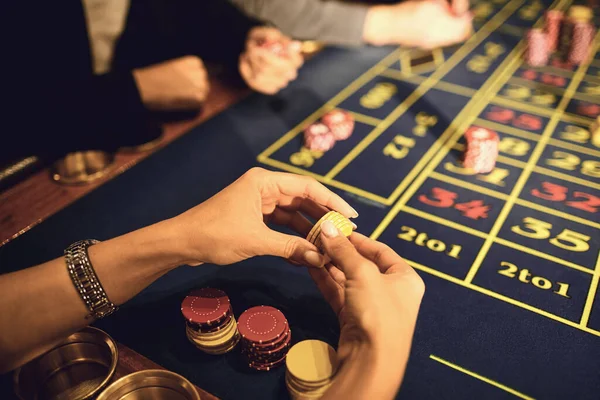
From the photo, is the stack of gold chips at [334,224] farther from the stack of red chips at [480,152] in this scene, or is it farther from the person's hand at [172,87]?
the person's hand at [172,87]

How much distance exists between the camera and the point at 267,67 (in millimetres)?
2436

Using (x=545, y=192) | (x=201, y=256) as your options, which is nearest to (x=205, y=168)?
(x=201, y=256)

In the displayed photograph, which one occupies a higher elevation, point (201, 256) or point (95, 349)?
point (201, 256)

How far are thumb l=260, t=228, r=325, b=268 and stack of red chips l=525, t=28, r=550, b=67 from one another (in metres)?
2.12

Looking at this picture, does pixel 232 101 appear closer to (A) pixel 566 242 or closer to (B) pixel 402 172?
(B) pixel 402 172

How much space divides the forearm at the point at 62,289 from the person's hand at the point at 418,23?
6.35 feet

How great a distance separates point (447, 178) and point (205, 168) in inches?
39.2

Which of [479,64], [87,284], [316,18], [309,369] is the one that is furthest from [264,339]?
[479,64]

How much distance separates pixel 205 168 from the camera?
211 centimetres

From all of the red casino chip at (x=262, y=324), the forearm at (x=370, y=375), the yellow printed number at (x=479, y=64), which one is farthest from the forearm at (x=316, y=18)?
the forearm at (x=370, y=375)

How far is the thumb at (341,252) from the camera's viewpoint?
3.90 ft

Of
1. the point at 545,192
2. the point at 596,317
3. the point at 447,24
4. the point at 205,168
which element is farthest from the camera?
the point at 447,24

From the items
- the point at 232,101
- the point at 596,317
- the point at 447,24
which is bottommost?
the point at 596,317

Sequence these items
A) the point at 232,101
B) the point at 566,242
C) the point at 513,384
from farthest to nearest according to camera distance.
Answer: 1. the point at 232,101
2. the point at 566,242
3. the point at 513,384
